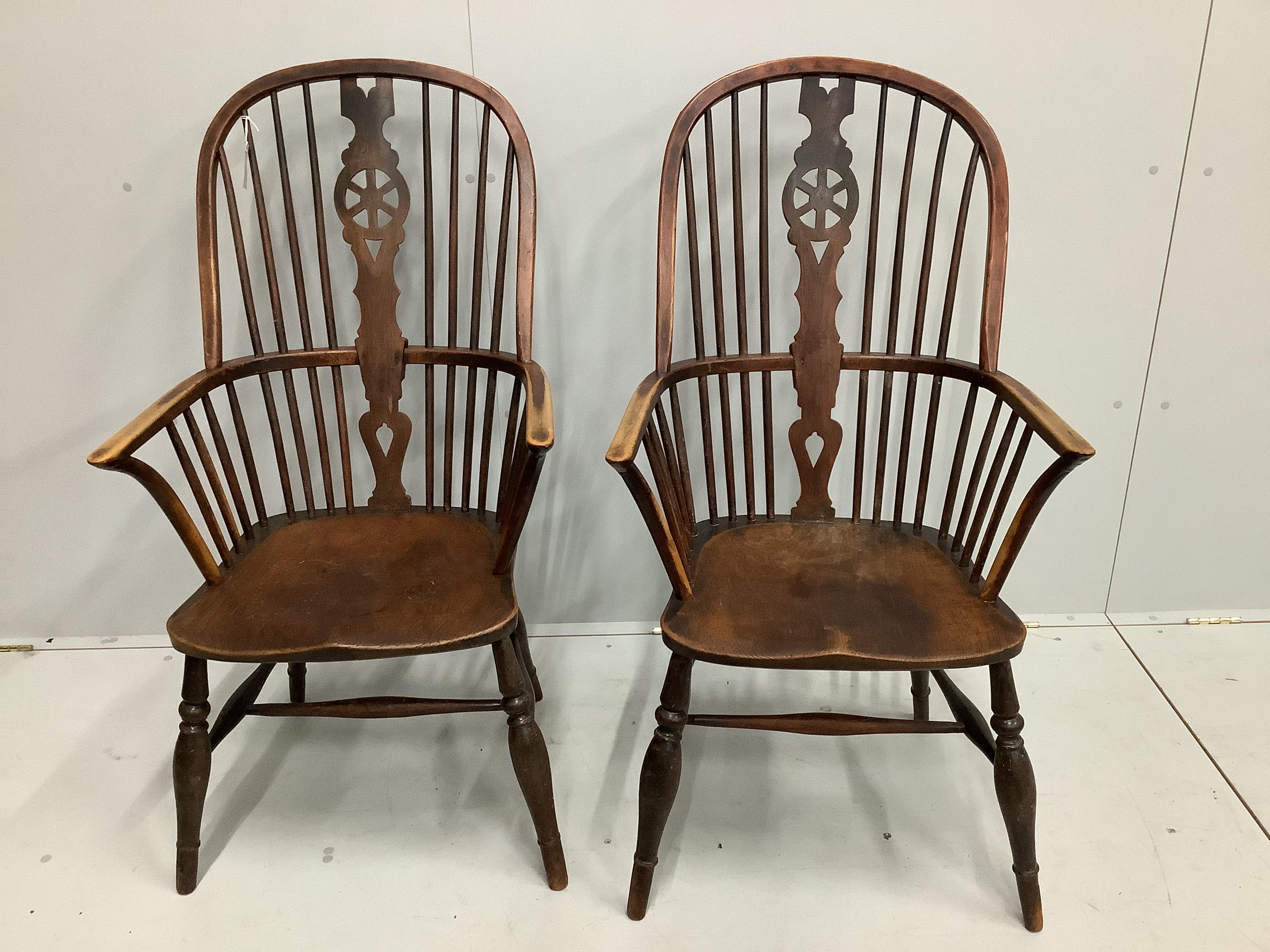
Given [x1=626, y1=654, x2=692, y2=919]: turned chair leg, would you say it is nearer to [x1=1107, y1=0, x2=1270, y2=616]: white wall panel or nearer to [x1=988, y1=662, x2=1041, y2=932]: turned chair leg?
[x1=988, y1=662, x2=1041, y2=932]: turned chair leg

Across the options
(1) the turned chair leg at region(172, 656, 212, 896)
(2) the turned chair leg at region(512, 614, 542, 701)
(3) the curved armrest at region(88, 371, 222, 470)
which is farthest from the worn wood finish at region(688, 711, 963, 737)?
(3) the curved armrest at region(88, 371, 222, 470)

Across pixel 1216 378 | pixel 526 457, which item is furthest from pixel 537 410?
pixel 1216 378

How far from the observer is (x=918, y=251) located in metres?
1.65

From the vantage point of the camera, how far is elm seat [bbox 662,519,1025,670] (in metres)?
1.13

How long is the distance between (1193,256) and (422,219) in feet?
4.77

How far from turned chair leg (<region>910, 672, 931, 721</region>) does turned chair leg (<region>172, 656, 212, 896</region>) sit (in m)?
1.18

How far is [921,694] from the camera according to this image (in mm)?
1614

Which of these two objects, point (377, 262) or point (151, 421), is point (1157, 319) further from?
point (151, 421)

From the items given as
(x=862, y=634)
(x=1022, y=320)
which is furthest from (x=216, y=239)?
(x=1022, y=320)

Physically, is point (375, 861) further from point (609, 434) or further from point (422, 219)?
point (422, 219)

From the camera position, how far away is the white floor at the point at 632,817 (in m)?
1.29

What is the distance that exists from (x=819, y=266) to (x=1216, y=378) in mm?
932

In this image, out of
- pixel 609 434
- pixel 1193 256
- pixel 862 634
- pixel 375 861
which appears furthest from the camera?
pixel 609 434

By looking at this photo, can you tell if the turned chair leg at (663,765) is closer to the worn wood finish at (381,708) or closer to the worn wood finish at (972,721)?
the worn wood finish at (381,708)
